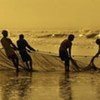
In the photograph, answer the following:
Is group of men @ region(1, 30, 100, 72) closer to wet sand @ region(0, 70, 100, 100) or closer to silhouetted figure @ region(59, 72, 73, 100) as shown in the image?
wet sand @ region(0, 70, 100, 100)

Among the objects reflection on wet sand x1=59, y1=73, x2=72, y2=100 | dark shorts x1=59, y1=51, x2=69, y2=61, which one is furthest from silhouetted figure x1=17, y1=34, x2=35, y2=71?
reflection on wet sand x1=59, y1=73, x2=72, y2=100

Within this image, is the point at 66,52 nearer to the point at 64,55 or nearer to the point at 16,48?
the point at 64,55

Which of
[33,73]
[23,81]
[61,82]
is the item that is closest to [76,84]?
[61,82]

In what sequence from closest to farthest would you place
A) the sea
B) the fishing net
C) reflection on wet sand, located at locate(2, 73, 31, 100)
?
reflection on wet sand, located at locate(2, 73, 31, 100) → the sea → the fishing net

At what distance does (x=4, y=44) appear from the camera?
1991cm

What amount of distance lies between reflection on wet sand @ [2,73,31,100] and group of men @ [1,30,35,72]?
1.81 metres

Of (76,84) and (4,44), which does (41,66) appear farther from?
(76,84)

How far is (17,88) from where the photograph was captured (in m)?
15.2

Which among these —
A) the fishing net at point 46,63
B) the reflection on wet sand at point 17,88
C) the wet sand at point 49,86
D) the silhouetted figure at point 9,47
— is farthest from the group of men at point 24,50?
the reflection on wet sand at point 17,88

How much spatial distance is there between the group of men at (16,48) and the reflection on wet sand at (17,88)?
71.4 inches

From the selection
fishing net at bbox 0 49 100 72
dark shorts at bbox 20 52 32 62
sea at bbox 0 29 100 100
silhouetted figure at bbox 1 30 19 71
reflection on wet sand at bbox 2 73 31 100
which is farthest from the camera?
fishing net at bbox 0 49 100 72

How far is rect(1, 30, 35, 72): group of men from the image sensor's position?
19781 millimetres

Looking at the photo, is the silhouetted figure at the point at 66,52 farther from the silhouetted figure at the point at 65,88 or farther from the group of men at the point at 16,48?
the silhouetted figure at the point at 65,88

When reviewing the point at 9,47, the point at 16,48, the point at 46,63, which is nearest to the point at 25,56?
the point at 16,48
